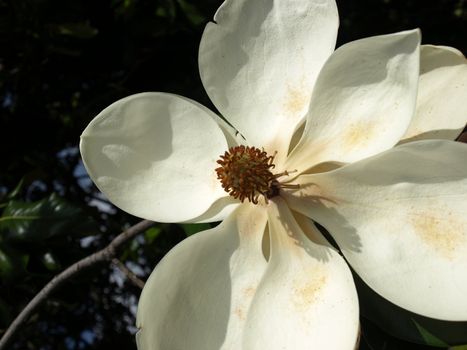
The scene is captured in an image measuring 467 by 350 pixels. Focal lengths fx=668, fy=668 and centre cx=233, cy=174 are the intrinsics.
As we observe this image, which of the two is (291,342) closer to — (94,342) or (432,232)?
(432,232)

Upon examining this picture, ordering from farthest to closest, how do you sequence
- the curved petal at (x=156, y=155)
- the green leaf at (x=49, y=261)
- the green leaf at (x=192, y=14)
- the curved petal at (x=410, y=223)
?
the green leaf at (x=192, y=14)
the green leaf at (x=49, y=261)
the curved petal at (x=156, y=155)
the curved petal at (x=410, y=223)

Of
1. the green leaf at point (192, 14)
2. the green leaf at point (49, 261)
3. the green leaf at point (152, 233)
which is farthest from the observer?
the green leaf at point (152, 233)

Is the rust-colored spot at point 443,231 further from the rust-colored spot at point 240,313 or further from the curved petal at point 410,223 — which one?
the rust-colored spot at point 240,313

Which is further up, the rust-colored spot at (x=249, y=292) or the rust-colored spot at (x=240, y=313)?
the rust-colored spot at (x=249, y=292)

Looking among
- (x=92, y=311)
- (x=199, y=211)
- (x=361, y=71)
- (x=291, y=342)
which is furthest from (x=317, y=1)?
(x=92, y=311)

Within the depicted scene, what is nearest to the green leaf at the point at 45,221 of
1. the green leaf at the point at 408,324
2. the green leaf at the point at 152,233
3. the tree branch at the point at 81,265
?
the tree branch at the point at 81,265

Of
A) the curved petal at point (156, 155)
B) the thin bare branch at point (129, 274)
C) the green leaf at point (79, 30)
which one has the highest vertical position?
the curved petal at point (156, 155)

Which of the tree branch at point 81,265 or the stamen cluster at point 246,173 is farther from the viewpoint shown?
the tree branch at point 81,265

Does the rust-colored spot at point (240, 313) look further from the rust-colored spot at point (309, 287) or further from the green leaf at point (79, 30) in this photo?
the green leaf at point (79, 30)
